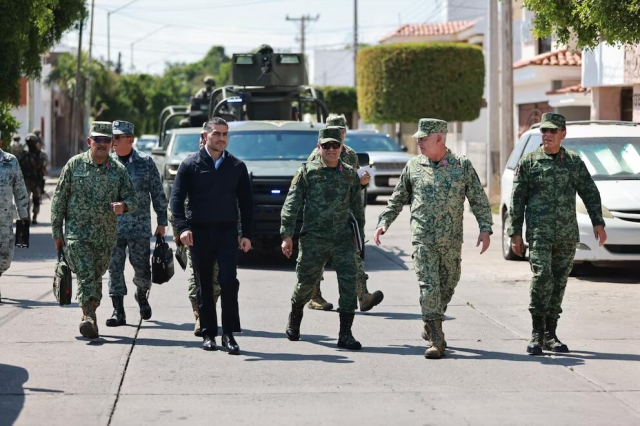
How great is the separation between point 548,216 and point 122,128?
12.8ft

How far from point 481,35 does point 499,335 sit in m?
43.2

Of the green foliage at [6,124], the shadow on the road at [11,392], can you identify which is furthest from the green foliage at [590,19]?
the green foliage at [6,124]

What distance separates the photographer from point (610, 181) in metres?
15.1

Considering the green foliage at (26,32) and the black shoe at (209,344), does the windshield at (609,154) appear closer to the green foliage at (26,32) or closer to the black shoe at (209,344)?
Answer: the black shoe at (209,344)

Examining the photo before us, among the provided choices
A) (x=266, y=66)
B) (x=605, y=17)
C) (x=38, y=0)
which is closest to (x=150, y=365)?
(x=605, y=17)

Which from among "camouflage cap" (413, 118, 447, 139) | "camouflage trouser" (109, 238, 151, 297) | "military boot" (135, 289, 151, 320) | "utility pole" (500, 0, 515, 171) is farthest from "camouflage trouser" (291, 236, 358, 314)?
"utility pole" (500, 0, 515, 171)

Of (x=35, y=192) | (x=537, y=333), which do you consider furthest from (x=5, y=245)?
(x=35, y=192)

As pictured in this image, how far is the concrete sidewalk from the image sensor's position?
7.59m

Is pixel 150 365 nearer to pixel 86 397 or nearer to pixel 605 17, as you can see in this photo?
pixel 86 397

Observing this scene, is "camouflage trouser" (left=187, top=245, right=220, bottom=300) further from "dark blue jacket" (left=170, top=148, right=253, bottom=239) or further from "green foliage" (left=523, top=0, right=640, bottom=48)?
"green foliage" (left=523, top=0, right=640, bottom=48)

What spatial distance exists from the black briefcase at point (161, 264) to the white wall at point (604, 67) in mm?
14963

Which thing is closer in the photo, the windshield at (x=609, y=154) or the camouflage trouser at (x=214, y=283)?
the camouflage trouser at (x=214, y=283)

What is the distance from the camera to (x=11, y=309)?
1223cm

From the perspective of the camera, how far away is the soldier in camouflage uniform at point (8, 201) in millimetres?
12383
